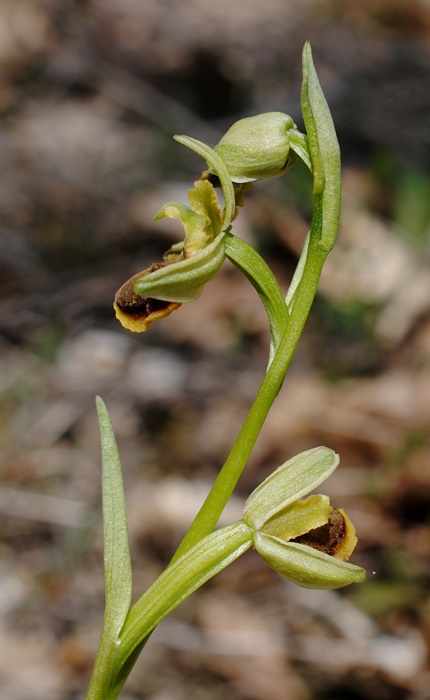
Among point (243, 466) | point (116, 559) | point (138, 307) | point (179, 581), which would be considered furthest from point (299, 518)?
point (138, 307)

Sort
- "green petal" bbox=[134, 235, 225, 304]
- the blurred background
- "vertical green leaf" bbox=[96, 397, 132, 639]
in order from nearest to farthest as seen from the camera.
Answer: "green petal" bbox=[134, 235, 225, 304], "vertical green leaf" bbox=[96, 397, 132, 639], the blurred background

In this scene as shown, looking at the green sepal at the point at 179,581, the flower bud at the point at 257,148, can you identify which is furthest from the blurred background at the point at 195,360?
the flower bud at the point at 257,148

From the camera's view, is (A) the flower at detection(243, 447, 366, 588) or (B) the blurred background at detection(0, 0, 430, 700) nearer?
(A) the flower at detection(243, 447, 366, 588)

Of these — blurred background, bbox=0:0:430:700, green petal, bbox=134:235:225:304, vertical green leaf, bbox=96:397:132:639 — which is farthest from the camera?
blurred background, bbox=0:0:430:700

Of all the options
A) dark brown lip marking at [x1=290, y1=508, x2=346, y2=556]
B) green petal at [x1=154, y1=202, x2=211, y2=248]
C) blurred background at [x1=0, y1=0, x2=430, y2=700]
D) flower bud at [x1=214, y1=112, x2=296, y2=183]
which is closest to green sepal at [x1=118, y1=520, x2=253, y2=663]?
dark brown lip marking at [x1=290, y1=508, x2=346, y2=556]

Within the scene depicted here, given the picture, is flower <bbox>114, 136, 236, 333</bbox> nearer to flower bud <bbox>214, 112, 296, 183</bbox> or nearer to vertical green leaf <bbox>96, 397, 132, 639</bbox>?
flower bud <bbox>214, 112, 296, 183</bbox>

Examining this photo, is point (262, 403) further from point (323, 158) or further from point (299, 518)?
point (323, 158)
